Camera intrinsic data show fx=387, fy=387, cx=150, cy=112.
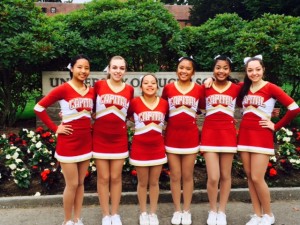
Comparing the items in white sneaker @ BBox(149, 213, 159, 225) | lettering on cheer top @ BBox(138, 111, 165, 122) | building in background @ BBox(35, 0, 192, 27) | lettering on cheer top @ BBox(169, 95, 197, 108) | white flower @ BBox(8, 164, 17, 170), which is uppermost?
building in background @ BBox(35, 0, 192, 27)

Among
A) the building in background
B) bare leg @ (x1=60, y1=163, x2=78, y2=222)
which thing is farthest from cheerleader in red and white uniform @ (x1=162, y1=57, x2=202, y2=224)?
the building in background

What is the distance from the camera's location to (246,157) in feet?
14.3

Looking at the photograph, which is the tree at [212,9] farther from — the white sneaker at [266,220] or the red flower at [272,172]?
the white sneaker at [266,220]

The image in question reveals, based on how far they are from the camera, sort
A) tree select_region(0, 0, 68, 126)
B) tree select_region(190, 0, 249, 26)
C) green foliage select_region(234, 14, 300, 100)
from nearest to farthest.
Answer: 1. tree select_region(0, 0, 68, 126)
2. green foliage select_region(234, 14, 300, 100)
3. tree select_region(190, 0, 249, 26)

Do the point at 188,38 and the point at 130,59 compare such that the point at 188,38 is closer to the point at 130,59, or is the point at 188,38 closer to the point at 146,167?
the point at 130,59

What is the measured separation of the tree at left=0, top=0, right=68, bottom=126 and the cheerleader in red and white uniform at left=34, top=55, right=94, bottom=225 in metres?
2.93

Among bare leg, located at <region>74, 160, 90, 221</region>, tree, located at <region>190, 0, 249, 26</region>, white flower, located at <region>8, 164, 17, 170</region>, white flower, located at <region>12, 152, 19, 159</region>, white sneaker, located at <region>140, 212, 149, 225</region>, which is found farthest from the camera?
tree, located at <region>190, 0, 249, 26</region>

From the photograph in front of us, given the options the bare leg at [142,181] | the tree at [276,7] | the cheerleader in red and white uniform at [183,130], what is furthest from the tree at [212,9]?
the bare leg at [142,181]

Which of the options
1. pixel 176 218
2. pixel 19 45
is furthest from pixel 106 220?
pixel 19 45

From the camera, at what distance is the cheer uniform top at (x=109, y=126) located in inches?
165

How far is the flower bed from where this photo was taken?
206 inches

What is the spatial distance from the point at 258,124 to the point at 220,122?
0.41 metres

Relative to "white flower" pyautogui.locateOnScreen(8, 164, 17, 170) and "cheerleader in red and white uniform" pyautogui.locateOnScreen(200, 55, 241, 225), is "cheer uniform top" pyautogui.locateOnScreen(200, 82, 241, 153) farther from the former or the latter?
"white flower" pyautogui.locateOnScreen(8, 164, 17, 170)

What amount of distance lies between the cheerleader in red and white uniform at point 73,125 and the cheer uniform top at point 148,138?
0.52 m
